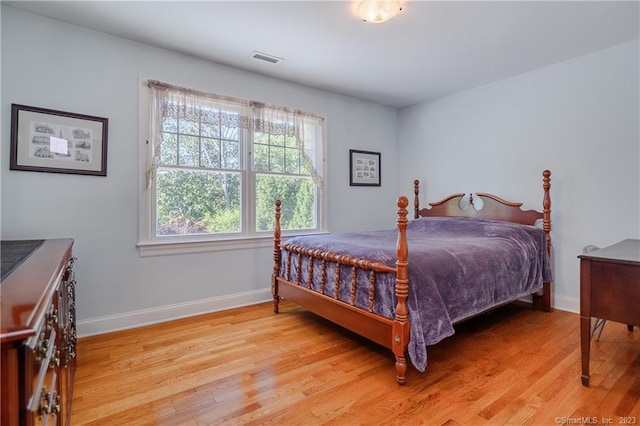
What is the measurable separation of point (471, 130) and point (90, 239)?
4.21 metres

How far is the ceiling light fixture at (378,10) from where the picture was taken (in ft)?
7.33

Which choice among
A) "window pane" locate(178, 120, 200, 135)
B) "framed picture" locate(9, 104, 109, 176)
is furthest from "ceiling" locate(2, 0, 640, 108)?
"framed picture" locate(9, 104, 109, 176)

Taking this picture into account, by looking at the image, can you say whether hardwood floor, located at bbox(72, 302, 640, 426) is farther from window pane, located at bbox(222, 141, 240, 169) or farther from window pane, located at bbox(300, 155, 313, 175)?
window pane, located at bbox(300, 155, 313, 175)

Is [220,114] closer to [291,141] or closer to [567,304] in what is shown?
[291,141]

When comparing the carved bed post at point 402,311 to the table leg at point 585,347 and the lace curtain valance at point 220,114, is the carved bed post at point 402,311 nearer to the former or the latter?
the table leg at point 585,347

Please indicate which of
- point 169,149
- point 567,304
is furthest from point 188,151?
point 567,304

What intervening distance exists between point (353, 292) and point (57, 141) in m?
2.55

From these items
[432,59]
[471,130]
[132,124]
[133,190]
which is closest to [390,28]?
[432,59]

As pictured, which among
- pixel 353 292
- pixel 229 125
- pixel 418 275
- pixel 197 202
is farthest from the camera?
pixel 229 125

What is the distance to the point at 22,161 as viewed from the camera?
7.95 ft

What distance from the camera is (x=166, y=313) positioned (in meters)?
3.04

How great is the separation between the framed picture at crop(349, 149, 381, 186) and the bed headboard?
0.57 meters

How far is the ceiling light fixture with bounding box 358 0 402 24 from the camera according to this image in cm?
223

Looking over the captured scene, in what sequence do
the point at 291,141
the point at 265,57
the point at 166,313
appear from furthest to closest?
the point at 291,141 → the point at 265,57 → the point at 166,313
